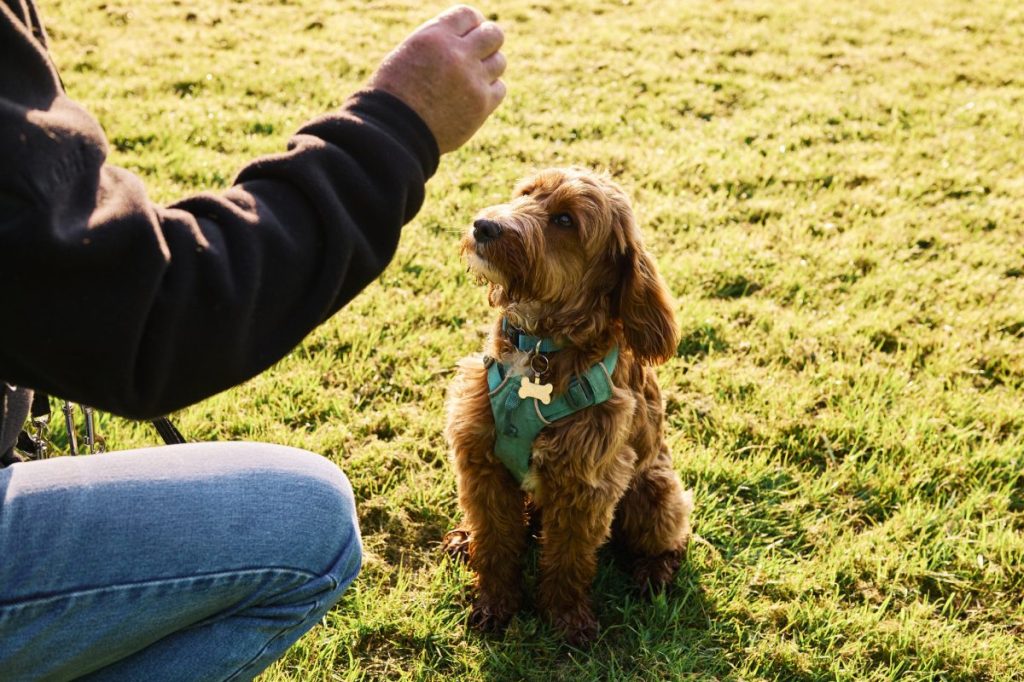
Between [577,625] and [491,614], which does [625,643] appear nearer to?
[577,625]

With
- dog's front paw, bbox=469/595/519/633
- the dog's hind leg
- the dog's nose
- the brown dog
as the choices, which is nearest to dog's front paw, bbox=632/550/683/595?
the dog's hind leg

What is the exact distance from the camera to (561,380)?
9.64 feet

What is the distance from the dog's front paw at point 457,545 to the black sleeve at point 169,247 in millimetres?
1984

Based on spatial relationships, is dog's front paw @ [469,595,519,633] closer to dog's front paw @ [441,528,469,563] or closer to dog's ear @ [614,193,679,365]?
dog's front paw @ [441,528,469,563]

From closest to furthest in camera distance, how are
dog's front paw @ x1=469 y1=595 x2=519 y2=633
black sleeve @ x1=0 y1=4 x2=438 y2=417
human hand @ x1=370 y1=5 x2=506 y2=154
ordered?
black sleeve @ x1=0 y1=4 x2=438 y2=417
human hand @ x1=370 y1=5 x2=506 y2=154
dog's front paw @ x1=469 y1=595 x2=519 y2=633

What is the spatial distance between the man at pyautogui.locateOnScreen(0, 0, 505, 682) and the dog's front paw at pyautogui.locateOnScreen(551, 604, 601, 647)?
1.22 meters

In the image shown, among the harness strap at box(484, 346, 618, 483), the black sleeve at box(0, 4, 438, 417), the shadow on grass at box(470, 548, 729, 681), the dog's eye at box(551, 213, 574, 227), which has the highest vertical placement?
the black sleeve at box(0, 4, 438, 417)

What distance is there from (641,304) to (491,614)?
127 centimetres

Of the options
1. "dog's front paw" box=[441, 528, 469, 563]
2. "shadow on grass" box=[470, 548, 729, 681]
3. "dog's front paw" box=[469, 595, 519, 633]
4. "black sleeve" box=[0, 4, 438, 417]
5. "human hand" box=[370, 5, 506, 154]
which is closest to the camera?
"black sleeve" box=[0, 4, 438, 417]

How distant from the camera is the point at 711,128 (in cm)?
682

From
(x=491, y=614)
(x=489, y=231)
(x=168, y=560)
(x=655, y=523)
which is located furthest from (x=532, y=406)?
(x=168, y=560)

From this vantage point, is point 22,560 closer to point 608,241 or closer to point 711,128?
point 608,241

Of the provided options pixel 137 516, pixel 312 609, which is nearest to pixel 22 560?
pixel 137 516

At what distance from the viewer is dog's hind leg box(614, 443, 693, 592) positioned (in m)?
3.29
